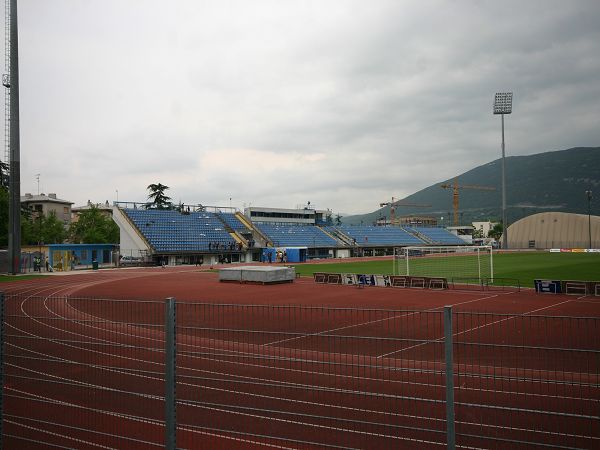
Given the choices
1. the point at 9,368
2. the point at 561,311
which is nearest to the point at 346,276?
the point at 561,311

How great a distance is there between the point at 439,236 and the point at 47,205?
91.2 meters

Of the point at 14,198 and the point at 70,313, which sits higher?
the point at 14,198

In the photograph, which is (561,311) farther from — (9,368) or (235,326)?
(9,368)

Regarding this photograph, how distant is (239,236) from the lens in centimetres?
7412

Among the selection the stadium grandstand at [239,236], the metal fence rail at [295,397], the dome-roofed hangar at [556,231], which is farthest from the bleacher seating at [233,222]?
the dome-roofed hangar at [556,231]

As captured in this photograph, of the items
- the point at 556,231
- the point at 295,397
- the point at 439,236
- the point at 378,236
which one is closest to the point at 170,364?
the point at 295,397

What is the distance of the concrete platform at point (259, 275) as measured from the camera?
3436 centimetres

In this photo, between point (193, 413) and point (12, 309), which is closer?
point (193, 413)

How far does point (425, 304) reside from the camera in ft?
74.9

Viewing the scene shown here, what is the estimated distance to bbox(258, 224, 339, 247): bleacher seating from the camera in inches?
3088

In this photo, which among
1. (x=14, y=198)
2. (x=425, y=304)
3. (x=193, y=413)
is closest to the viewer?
(x=193, y=413)

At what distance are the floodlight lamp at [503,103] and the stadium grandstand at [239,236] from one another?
28.8 metres

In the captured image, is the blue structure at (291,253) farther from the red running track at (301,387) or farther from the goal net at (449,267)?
the red running track at (301,387)

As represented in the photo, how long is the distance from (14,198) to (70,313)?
3065 cm
